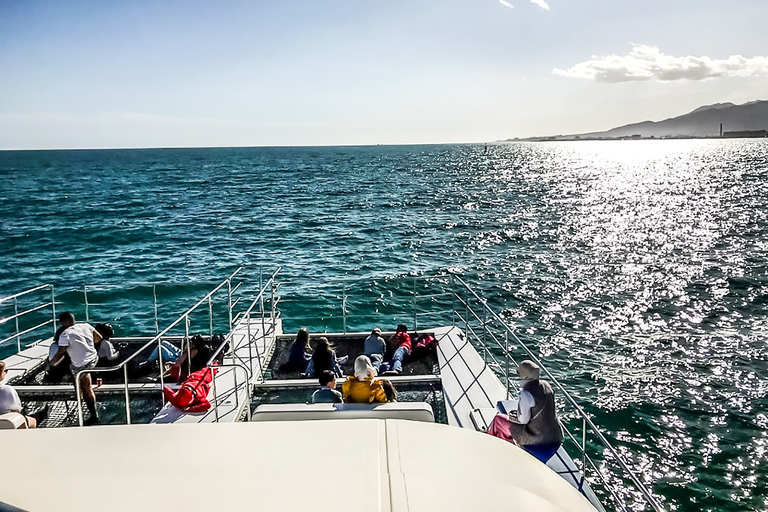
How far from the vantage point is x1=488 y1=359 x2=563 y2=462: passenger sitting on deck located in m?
5.79

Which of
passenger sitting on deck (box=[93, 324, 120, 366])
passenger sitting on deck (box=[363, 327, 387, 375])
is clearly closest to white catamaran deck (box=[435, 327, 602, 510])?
passenger sitting on deck (box=[363, 327, 387, 375])

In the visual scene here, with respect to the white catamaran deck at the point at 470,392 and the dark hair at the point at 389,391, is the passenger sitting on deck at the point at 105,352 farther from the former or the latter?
the white catamaran deck at the point at 470,392

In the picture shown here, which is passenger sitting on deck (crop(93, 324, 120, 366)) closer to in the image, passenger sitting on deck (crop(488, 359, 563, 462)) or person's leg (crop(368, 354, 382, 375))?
person's leg (crop(368, 354, 382, 375))

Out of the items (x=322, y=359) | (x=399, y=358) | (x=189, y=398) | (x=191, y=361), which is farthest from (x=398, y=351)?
(x=189, y=398)

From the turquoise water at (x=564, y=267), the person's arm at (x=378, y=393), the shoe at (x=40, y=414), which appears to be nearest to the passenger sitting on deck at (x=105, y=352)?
the shoe at (x=40, y=414)

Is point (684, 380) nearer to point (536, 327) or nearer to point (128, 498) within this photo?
point (536, 327)

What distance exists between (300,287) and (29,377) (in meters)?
13.9

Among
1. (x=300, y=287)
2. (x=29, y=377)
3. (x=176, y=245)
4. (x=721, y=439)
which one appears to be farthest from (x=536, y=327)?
(x=176, y=245)

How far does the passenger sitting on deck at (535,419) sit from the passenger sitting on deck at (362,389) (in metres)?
1.60

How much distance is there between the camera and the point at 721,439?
11234 mm

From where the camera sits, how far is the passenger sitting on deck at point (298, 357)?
9.90m

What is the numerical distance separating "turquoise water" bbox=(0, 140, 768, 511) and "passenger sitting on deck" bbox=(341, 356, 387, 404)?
6126 millimetres

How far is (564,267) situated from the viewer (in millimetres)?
26781

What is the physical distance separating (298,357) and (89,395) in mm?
3475
